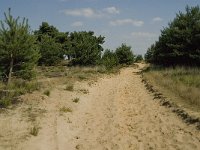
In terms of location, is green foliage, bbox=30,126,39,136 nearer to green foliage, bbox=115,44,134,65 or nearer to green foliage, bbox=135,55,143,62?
green foliage, bbox=115,44,134,65

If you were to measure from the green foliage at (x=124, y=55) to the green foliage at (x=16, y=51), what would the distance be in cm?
4052

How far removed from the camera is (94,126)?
13.0m

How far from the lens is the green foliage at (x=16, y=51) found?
672 inches

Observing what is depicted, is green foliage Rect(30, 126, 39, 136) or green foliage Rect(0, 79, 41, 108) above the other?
green foliage Rect(0, 79, 41, 108)

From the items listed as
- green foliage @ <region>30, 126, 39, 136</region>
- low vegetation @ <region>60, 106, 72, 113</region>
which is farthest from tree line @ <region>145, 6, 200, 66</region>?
green foliage @ <region>30, 126, 39, 136</region>

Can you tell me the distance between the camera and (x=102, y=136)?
11.5 metres

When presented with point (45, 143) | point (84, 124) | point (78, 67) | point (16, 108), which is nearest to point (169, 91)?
point (84, 124)

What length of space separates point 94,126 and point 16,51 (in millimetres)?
7095

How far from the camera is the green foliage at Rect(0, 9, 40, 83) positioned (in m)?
17.1

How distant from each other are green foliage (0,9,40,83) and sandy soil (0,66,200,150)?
1.81m

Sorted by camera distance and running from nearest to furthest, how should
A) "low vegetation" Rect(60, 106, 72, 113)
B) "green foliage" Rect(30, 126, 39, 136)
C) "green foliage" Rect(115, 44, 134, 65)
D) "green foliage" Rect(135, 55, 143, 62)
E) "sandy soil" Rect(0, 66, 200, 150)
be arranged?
"sandy soil" Rect(0, 66, 200, 150), "green foliage" Rect(30, 126, 39, 136), "low vegetation" Rect(60, 106, 72, 113), "green foliage" Rect(115, 44, 134, 65), "green foliage" Rect(135, 55, 143, 62)

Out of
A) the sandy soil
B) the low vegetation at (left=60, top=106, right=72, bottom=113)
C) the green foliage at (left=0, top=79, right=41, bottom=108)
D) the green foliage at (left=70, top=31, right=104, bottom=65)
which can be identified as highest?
the green foliage at (left=70, top=31, right=104, bottom=65)

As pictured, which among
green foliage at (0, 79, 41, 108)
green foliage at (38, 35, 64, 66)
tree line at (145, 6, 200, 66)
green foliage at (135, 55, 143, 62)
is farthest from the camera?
green foliage at (135, 55, 143, 62)

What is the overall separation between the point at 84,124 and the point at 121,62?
45.4 meters
